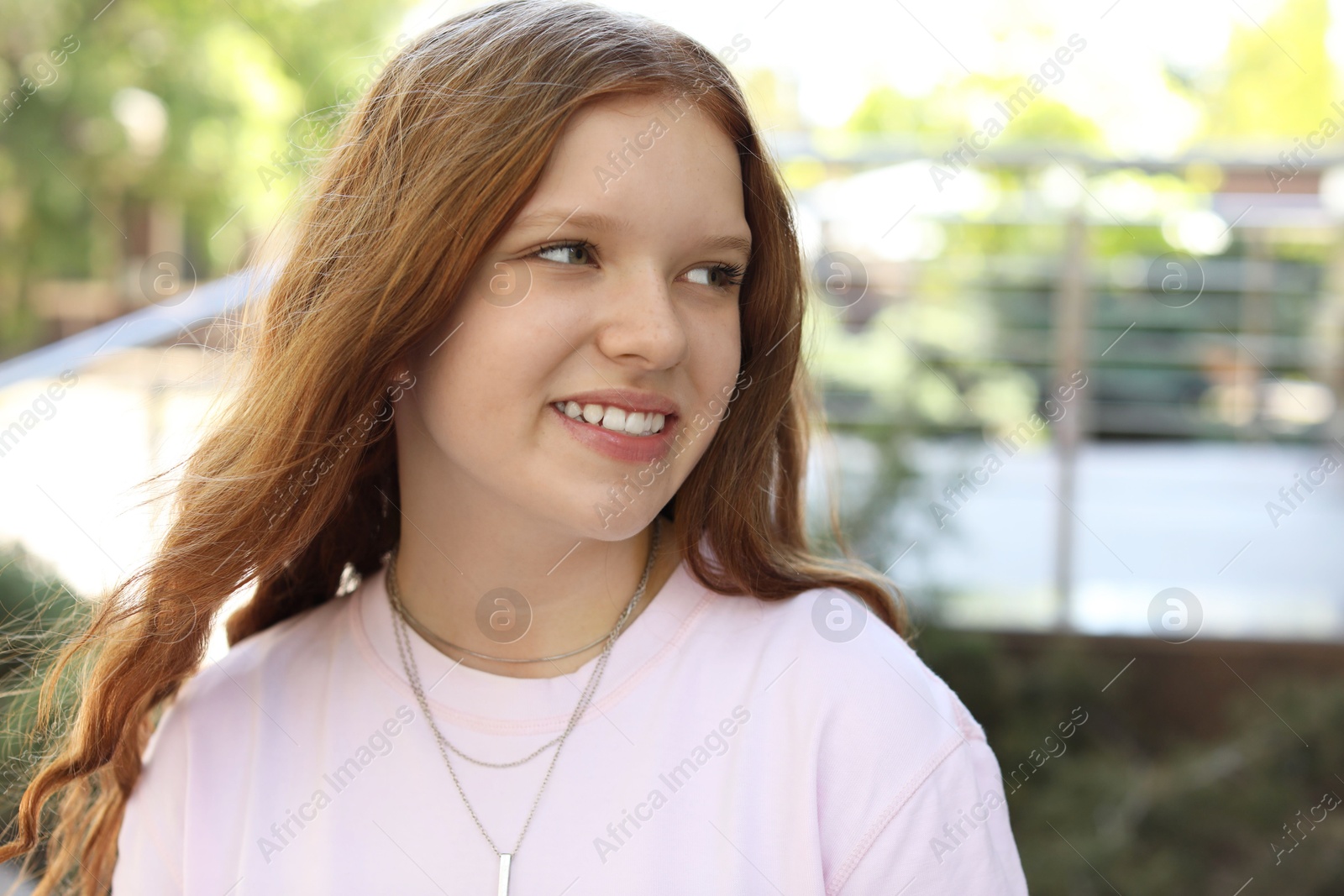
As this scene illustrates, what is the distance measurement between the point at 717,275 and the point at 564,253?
205mm

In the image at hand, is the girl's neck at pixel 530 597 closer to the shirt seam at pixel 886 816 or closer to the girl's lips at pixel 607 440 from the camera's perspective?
the girl's lips at pixel 607 440

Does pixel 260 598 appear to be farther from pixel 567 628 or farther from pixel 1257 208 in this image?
pixel 1257 208

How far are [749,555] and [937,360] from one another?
2.82 m

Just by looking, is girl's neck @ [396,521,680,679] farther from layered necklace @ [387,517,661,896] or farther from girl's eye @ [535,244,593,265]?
girl's eye @ [535,244,593,265]

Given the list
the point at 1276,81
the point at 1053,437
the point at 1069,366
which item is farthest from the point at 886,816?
the point at 1276,81

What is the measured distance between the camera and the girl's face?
120 cm

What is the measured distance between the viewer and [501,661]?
55.1 inches

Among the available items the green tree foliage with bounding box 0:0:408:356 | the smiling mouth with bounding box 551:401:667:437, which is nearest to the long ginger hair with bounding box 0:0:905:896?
the smiling mouth with bounding box 551:401:667:437

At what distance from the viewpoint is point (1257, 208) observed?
4.57 metres

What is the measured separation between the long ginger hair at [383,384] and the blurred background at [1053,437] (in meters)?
0.11

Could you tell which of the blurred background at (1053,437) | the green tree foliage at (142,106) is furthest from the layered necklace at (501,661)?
the green tree foliage at (142,106)

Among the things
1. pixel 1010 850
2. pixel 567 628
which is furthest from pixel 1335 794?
pixel 567 628

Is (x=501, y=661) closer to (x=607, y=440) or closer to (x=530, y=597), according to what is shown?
(x=530, y=597)

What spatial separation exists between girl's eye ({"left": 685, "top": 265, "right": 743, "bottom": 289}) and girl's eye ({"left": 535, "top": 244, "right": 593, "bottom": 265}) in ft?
0.43
